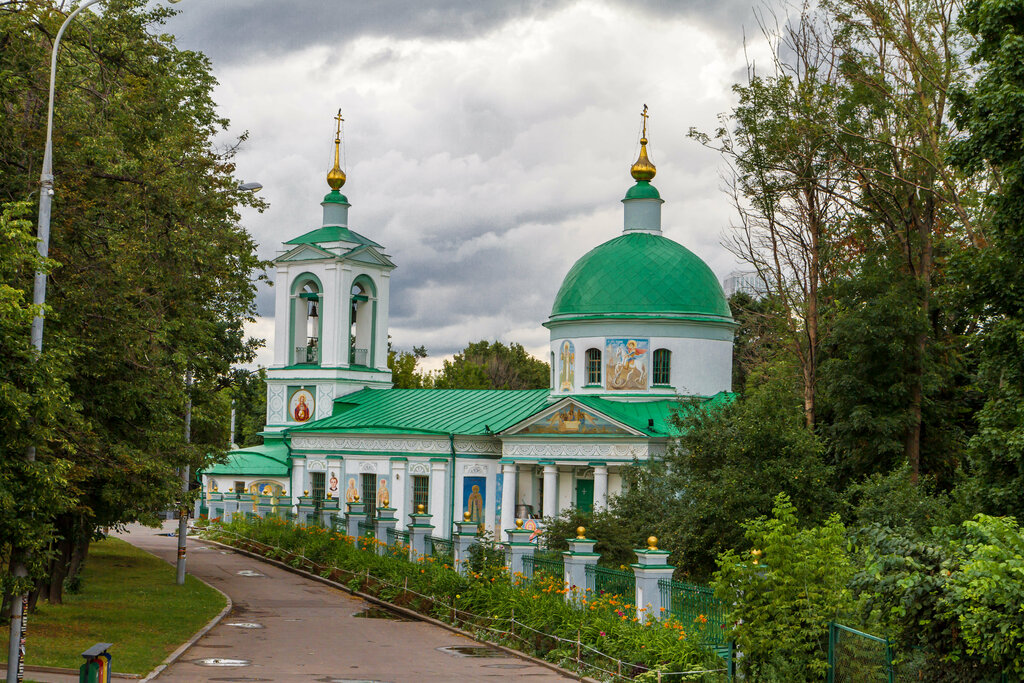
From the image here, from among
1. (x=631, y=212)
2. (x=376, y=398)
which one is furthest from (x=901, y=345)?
(x=376, y=398)

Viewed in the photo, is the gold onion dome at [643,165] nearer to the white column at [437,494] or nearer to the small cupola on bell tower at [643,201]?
the small cupola on bell tower at [643,201]

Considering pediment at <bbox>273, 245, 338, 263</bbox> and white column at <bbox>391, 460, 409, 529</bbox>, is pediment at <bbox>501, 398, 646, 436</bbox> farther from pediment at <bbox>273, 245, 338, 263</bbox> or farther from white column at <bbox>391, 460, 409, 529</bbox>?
pediment at <bbox>273, 245, 338, 263</bbox>

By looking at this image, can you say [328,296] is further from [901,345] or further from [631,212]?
[901,345]

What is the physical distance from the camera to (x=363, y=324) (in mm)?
52438

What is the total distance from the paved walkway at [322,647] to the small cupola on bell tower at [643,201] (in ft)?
67.1

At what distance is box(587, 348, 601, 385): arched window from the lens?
4306 centimetres

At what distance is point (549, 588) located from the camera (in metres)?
21.9

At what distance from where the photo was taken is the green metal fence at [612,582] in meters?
19.7

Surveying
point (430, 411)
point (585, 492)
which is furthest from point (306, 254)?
point (585, 492)

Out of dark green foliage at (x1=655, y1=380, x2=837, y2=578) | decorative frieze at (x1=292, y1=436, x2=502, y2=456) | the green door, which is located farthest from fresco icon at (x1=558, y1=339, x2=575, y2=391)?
dark green foliage at (x1=655, y1=380, x2=837, y2=578)

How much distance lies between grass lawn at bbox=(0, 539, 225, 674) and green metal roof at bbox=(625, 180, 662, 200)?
73.8ft

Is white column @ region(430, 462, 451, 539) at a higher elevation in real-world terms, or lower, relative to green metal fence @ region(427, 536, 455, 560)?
higher

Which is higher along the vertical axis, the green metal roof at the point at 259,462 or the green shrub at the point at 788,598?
the green metal roof at the point at 259,462

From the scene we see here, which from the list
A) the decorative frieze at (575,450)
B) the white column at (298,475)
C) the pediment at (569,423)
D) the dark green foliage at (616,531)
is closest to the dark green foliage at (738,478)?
the dark green foliage at (616,531)
